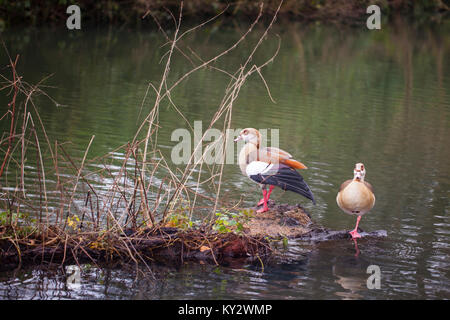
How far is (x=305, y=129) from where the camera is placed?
1300 centimetres

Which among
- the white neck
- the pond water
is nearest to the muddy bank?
the pond water

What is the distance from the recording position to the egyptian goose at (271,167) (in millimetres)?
7078

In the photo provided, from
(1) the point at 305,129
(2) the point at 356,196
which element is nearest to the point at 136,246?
(2) the point at 356,196

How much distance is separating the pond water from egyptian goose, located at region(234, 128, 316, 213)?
0.38m

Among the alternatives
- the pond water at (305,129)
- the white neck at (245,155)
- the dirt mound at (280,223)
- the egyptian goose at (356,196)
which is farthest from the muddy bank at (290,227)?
the white neck at (245,155)

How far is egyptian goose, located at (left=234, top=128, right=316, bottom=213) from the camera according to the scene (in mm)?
7078

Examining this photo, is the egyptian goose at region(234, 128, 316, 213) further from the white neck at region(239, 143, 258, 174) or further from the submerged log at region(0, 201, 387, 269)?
the submerged log at region(0, 201, 387, 269)

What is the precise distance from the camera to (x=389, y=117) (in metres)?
14.7

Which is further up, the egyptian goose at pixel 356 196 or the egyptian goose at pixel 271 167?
the egyptian goose at pixel 271 167

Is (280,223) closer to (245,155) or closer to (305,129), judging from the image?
(245,155)

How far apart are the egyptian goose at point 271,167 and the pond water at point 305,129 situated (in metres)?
0.38

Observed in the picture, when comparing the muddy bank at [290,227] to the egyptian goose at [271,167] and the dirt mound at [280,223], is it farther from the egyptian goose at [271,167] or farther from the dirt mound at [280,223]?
the egyptian goose at [271,167]

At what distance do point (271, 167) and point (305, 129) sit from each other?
Answer: 6.01 m

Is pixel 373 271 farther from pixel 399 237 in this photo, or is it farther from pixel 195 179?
pixel 195 179
